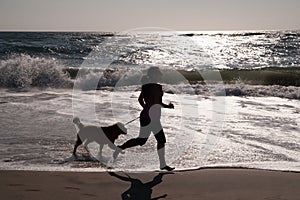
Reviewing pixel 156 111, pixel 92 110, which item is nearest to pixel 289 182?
pixel 156 111

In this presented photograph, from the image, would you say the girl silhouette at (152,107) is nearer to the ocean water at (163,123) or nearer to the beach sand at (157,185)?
the ocean water at (163,123)

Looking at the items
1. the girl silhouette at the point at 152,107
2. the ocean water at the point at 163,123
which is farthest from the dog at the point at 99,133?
the girl silhouette at the point at 152,107

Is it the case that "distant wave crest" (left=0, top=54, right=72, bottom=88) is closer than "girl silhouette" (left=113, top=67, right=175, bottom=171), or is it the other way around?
"girl silhouette" (left=113, top=67, right=175, bottom=171)

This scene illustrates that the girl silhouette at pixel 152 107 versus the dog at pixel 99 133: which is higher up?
the girl silhouette at pixel 152 107

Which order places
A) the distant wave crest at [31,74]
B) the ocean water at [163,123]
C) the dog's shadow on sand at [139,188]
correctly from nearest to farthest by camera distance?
the dog's shadow on sand at [139,188] < the ocean water at [163,123] < the distant wave crest at [31,74]

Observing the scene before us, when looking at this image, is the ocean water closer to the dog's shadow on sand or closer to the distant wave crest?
the distant wave crest

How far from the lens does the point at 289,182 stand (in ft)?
18.4

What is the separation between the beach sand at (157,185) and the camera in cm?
509

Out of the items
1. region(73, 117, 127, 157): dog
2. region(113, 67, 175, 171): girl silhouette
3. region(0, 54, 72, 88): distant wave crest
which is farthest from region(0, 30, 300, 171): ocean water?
region(113, 67, 175, 171): girl silhouette

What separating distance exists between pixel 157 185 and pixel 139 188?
0.85 feet

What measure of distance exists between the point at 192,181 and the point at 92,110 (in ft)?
21.5

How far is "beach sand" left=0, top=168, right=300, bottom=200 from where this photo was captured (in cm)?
509

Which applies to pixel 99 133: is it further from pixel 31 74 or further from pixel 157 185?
pixel 31 74

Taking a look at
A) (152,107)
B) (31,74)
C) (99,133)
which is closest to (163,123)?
(99,133)
